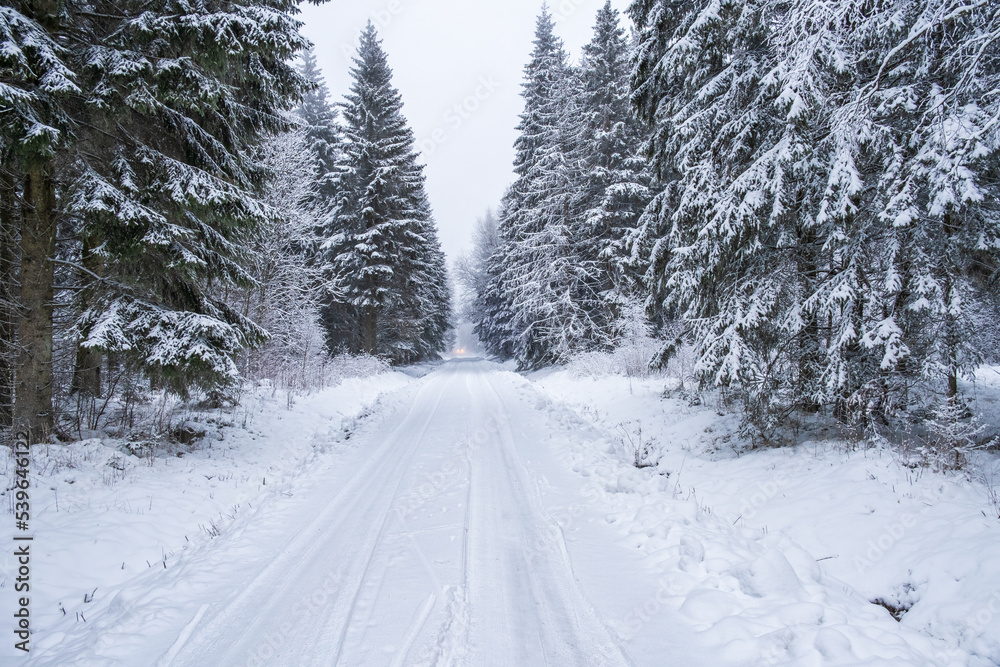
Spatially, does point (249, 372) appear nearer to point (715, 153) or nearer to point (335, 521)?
point (335, 521)

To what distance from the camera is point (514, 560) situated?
4.19 meters

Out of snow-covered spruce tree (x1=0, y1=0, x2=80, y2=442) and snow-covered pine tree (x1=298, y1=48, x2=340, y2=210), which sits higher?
snow-covered pine tree (x1=298, y1=48, x2=340, y2=210)

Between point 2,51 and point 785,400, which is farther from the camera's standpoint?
point 785,400

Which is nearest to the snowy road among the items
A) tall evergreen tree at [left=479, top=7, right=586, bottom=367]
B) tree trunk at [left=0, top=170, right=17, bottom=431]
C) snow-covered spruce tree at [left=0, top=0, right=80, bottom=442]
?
snow-covered spruce tree at [left=0, top=0, right=80, bottom=442]

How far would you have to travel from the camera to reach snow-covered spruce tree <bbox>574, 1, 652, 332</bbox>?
55.5ft

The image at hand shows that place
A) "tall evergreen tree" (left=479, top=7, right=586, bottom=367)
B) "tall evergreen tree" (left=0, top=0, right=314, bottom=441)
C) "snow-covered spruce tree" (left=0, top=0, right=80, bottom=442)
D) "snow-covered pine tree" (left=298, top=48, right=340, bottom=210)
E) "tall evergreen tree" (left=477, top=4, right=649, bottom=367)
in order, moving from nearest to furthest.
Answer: "snow-covered spruce tree" (left=0, top=0, right=80, bottom=442)
"tall evergreen tree" (left=0, top=0, right=314, bottom=441)
"tall evergreen tree" (left=477, top=4, right=649, bottom=367)
"tall evergreen tree" (left=479, top=7, right=586, bottom=367)
"snow-covered pine tree" (left=298, top=48, right=340, bottom=210)

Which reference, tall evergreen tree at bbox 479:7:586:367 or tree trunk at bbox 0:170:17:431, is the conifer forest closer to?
tree trunk at bbox 0:170:17:431

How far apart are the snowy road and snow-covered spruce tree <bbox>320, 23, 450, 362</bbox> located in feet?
50.8

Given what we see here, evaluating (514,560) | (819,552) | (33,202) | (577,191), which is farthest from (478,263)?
(819,552)

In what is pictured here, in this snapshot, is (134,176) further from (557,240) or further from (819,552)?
(557,240)

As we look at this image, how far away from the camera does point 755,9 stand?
689 cm

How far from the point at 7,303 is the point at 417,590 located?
6.46 m

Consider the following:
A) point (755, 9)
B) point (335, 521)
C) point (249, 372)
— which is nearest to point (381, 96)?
point (249, 372)

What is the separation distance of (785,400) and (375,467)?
6525mm
